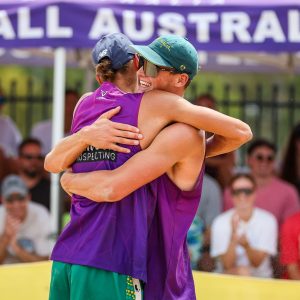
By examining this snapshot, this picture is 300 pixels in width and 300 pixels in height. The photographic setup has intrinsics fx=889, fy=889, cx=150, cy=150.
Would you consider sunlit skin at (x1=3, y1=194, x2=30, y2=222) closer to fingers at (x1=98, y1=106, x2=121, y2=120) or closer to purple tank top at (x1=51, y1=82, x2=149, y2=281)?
purple tank top at (x1=51, y1=82, x2=149, y2=281)

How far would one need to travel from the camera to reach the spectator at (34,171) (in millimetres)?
8312

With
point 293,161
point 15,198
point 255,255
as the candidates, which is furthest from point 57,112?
point 293,161

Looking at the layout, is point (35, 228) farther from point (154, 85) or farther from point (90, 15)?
point (154, 85)

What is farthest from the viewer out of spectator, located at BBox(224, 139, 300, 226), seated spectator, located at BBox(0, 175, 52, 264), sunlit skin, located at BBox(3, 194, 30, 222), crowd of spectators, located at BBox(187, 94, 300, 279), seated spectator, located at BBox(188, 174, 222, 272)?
spectator, located at BBox(224, 139, 300, 226)

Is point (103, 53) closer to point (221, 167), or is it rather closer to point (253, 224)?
point (253, 224)

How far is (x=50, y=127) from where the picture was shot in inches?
392

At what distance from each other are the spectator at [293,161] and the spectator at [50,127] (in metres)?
2.25

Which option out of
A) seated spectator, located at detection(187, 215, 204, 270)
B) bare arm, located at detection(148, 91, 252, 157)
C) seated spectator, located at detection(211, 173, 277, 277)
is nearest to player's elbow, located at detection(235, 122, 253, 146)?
bare arm, located at detection(148, 91, 252, 157)

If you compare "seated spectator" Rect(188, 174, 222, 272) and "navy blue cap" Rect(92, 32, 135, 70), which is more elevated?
"navy blue cap" Rect(92, 32, 135, 70)

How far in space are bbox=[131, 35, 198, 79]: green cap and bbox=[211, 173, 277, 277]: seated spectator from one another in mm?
3401

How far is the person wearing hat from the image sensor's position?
3.64 metres

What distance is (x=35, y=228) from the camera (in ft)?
24.4

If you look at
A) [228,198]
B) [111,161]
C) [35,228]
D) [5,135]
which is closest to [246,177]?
[228,198]

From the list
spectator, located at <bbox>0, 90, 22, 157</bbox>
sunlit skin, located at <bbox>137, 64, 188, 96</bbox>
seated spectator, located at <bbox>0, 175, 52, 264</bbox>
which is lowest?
seated spectator, located at <bbox>0, 175, 52, 264</bbox>
